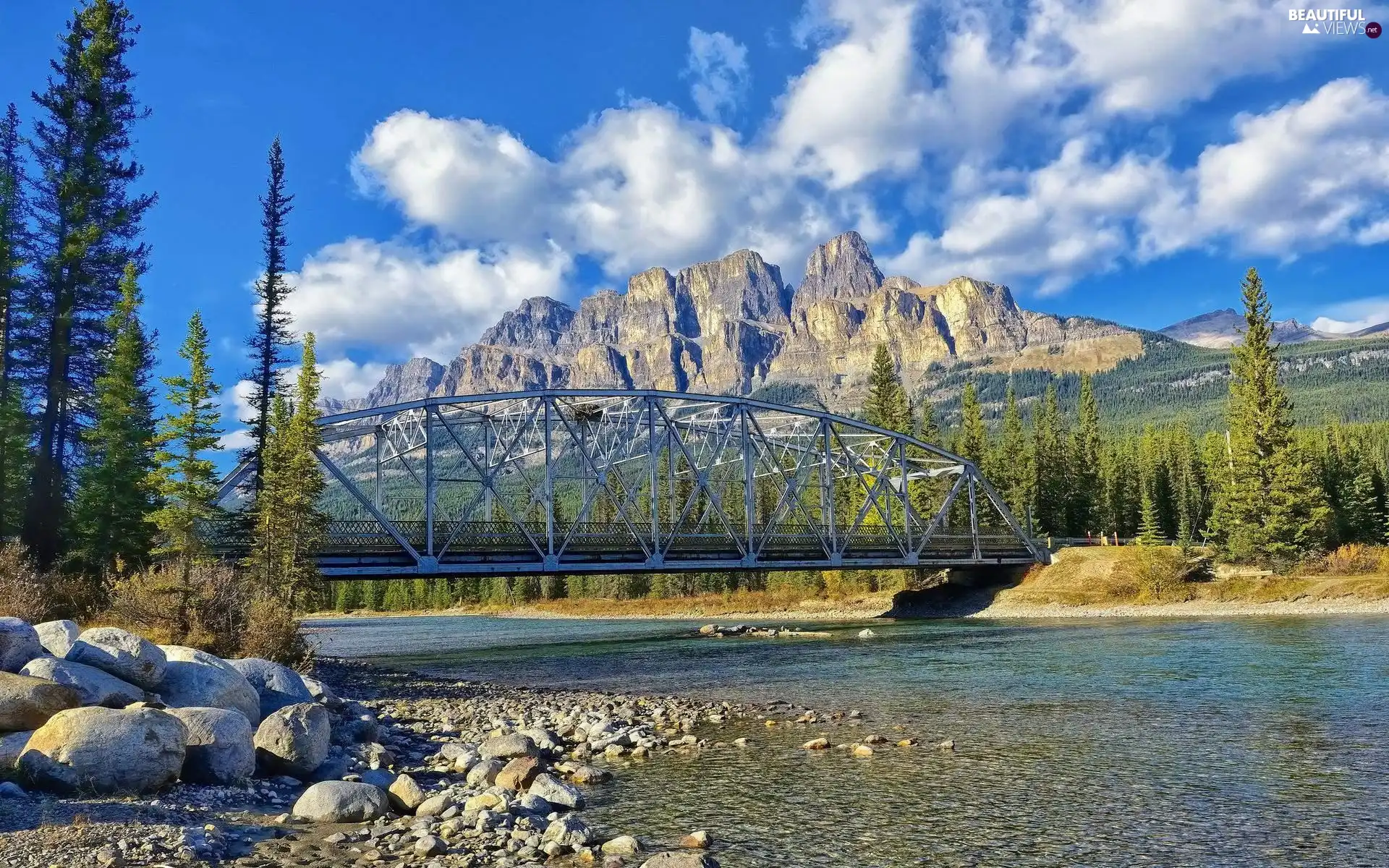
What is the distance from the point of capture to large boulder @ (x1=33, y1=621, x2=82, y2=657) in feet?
49.2

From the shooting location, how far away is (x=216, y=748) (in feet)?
44.1

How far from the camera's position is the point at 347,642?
216ft

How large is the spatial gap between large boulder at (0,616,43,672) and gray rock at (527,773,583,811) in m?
8.15

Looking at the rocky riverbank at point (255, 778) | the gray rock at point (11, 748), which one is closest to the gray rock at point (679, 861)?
the rocky riverbank at point (255, 778)

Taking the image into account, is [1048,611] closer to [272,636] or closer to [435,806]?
[272,636]

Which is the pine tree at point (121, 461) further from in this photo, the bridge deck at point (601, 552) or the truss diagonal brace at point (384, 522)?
the truss diagonal brace at point (384, 522)

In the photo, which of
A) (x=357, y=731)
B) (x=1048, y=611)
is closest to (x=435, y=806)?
(x=357, y=731)

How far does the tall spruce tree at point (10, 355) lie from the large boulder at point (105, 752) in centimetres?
2577

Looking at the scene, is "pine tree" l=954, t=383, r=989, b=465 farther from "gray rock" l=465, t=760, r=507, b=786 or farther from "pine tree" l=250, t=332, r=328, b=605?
"gray rock" l=465, t=760, r=507, b=786

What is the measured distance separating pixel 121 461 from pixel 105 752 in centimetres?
3019

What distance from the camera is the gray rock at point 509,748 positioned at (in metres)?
17.0

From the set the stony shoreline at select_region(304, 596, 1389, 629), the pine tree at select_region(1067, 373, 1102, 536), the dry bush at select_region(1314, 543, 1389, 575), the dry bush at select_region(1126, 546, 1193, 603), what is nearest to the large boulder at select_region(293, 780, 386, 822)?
the stony shoreline at select_region(304, 596, 1389, 629)

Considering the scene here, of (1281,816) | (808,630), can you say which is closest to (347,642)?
(808,630)

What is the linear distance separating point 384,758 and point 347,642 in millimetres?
53702
